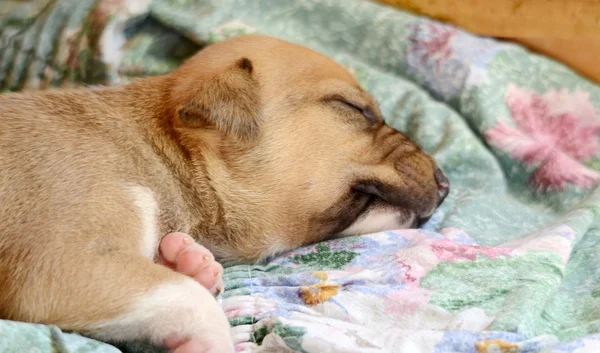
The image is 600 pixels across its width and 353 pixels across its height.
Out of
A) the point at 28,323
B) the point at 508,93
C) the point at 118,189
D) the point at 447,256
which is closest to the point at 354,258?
the point at 447,256

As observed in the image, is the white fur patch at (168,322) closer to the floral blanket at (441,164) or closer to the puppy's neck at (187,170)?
the floral blanket at (441,164)

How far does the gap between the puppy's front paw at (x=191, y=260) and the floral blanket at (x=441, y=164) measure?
0.10m

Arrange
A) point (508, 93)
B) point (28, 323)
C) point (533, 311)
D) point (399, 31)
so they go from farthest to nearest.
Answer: point (399, 31)
point (508, 93)
point (533, 311)
point (28, 323)

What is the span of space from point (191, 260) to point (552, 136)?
2007mm

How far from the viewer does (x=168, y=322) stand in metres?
1.84

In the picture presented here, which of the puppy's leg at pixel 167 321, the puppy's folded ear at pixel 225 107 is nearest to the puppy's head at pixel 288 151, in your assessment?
the puppy's folded ear at pixel 225 107

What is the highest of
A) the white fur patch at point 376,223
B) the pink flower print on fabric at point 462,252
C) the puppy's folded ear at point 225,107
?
the puppy's folded ear at point 225,107

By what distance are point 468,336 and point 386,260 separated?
58 centimetres

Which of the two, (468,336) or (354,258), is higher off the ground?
(468,336)

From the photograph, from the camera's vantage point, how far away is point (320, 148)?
95.9 inches

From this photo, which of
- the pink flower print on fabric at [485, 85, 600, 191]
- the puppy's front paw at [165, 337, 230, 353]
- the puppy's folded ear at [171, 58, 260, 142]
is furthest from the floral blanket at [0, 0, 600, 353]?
the puppy's folded ear at [171, 58, 260, 142]

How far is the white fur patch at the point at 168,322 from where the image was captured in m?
1.83

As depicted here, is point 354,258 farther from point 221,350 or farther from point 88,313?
point 88,313

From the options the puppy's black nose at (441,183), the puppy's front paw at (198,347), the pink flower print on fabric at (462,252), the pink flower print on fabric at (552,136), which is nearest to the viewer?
the puppy's front paw at (198,347)
